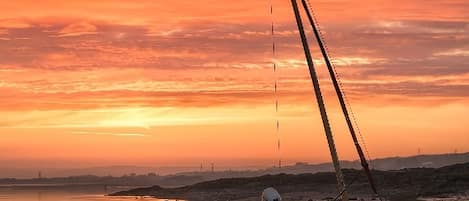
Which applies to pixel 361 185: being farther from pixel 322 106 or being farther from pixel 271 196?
pixel 322 106

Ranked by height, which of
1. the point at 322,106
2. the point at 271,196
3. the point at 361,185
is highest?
the point at 322,106

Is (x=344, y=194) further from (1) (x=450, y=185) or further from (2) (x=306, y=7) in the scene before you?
(1) (x=450, y=185)

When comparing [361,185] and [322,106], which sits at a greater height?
[322,106]

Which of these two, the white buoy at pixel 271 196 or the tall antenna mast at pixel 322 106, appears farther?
the white buoy at pixel 271 196

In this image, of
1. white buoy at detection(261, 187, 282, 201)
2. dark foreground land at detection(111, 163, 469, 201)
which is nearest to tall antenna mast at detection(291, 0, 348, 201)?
white buoy at detection(261, 187, 282, 201)

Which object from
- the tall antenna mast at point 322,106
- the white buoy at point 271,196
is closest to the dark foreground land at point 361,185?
the white buoy at point 271,196

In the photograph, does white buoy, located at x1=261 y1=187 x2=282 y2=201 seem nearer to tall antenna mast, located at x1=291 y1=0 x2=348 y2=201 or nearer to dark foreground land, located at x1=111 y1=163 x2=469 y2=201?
tall antenna mast, located at x1=291 y1=0 x2=348 y2=201

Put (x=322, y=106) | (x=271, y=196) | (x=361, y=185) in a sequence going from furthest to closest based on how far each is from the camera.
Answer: (x=361, y=185), (x=271, y=196), (x=322, y=106)

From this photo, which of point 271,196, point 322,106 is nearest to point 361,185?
point 271,196

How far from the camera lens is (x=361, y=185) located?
120 meters

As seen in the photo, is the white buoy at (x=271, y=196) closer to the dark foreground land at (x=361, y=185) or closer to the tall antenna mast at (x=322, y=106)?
the tall antenna mast at (x=322, y=106)

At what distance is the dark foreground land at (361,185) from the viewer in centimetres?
10188

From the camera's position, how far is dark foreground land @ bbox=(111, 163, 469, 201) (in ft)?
334

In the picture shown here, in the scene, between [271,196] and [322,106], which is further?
[271,196]
